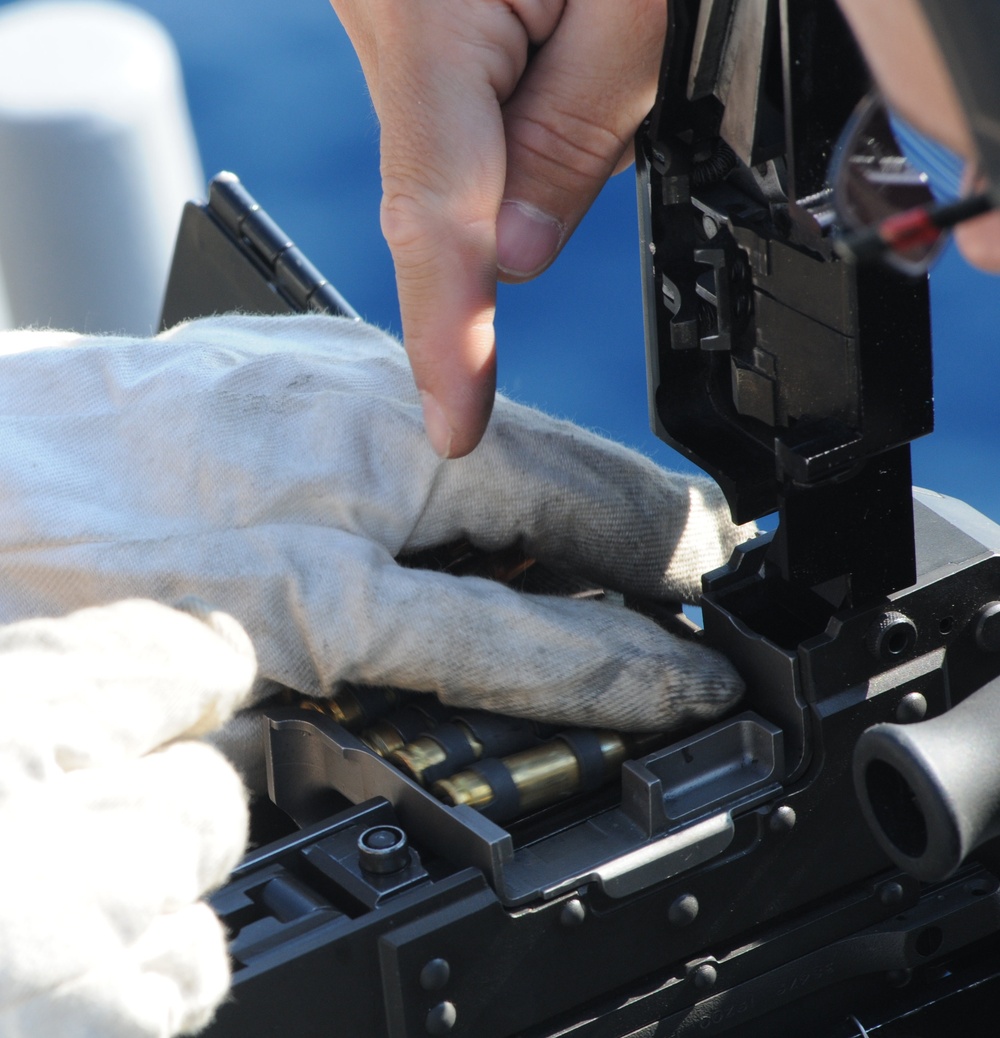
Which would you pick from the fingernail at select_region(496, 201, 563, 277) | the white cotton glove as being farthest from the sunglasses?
the fingernail at select_region(496, 201, 563, 277)

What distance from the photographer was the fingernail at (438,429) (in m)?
0.75

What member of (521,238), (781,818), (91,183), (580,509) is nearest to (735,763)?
(781,818)

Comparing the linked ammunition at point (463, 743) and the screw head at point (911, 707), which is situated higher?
the screw head at point (911, 707)

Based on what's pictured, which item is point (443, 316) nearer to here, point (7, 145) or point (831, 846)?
point (831, 846)

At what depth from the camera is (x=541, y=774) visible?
68 cm

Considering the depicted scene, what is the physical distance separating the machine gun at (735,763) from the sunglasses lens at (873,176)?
→ 4.2 inches

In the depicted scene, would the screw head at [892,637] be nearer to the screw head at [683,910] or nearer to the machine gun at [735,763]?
the machine gun at [735,763]

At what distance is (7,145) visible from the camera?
1819 millimetres

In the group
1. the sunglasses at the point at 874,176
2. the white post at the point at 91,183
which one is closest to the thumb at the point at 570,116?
the sunglasses at the point at 874,176

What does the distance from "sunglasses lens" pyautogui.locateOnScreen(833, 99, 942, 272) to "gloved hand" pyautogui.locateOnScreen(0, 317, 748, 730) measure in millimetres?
272

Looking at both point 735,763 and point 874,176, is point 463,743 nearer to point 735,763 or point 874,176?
point 735,763

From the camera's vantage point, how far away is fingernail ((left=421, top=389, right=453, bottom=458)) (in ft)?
2.47

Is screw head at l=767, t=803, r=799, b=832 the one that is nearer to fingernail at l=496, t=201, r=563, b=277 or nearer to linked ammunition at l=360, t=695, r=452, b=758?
linked ammunition at l=360, t=695, r=452, b=758

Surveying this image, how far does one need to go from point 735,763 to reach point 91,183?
1.38 meters
